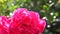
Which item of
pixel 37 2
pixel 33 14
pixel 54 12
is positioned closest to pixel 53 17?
pixel 54 12

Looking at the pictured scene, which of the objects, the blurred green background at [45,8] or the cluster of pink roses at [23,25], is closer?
the cluster of pink roses at [23,25]

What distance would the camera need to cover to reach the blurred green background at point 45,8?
6.12ft

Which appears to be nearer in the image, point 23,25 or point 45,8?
point 23,25

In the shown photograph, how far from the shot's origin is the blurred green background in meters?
1.87

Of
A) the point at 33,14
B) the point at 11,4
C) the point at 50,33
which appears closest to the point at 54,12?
the point at 50,33

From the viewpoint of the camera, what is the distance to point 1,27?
641 mm

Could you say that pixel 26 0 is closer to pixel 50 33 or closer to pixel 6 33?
pixel 50 33

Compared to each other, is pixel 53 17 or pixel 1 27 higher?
pixel 1 27

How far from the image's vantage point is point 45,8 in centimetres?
188

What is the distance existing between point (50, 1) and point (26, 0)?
226mm

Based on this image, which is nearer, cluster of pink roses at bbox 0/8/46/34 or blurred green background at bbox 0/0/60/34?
cluster of pink roses at bbox 0/8/46/34

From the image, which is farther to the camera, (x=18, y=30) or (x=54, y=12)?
(x=54, y=12)

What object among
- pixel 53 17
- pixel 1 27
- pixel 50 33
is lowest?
pixel 50 33

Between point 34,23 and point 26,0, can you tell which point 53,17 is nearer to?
point 26,0
